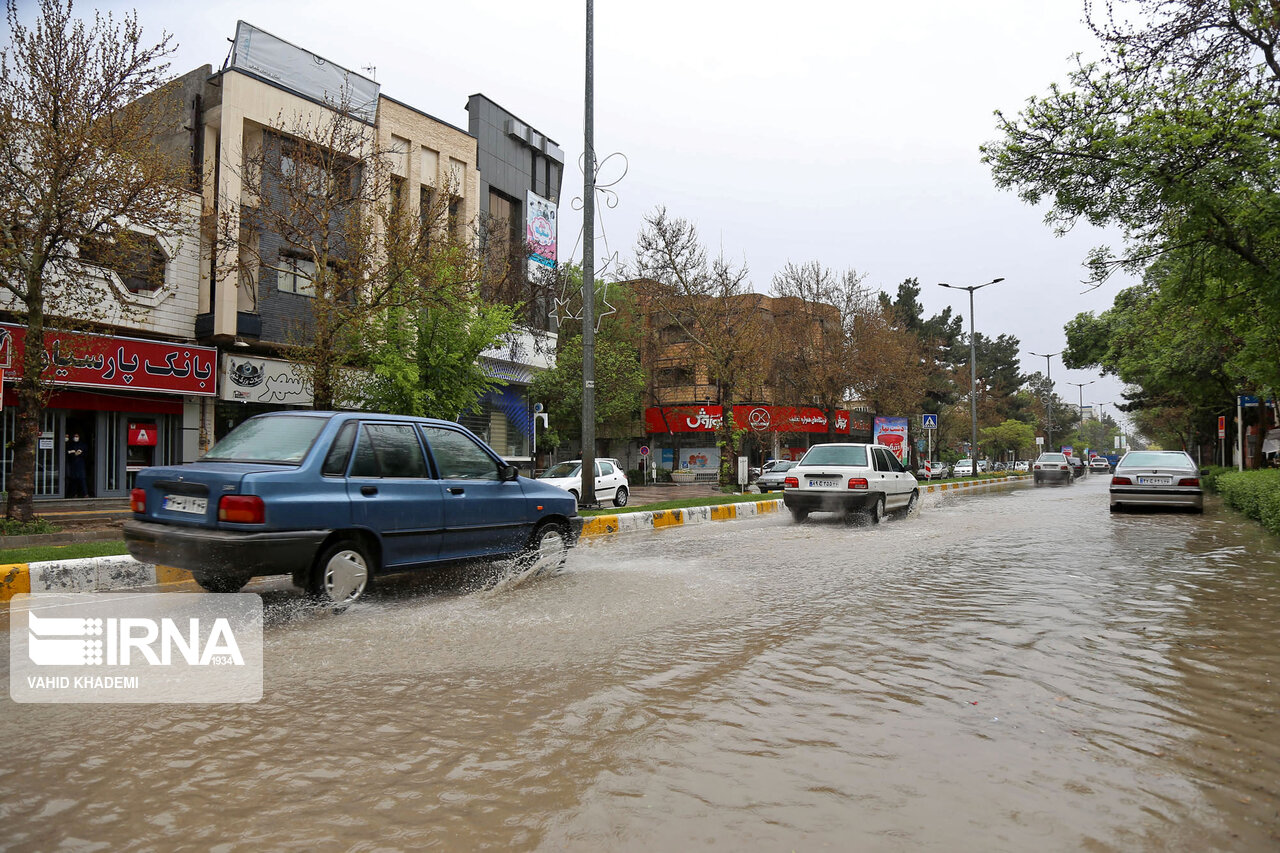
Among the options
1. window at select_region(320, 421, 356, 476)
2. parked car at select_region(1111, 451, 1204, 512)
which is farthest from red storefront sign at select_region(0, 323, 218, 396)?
parked car at select_region(1111, 451, 1204, 512)

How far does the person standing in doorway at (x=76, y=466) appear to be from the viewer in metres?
19.3

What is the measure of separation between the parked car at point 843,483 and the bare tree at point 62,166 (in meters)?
11.4

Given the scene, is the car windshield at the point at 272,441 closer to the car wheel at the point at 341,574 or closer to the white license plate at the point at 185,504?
the white license plate at the point at 185,504

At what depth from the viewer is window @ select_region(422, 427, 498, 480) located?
7074 millimetres

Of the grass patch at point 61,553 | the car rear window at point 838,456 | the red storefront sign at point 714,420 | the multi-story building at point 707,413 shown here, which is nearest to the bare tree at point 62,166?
the grass patch at point 61,553

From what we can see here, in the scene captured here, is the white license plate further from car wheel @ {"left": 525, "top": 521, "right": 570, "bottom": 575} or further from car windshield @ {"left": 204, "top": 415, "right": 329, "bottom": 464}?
car wheel @ {"left": 525, "top": 521, "right": 570, "bottom": 575}

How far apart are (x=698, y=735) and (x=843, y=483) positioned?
442 inches

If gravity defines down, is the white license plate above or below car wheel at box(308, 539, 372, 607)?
above

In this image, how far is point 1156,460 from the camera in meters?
17.1

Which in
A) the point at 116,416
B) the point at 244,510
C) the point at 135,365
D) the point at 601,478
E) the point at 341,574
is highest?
the point at 135,365

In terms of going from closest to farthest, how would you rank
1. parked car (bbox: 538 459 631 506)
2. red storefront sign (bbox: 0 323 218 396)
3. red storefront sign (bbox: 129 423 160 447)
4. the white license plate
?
the white license plate → red storefront sign (bbox: 0 323 218 396) → red storefront sign (bbox: 129 423 160 447) → parked car (bbox: 538 459 631 506)

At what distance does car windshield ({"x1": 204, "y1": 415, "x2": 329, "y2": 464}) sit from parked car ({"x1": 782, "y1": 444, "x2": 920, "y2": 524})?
31.9 ft

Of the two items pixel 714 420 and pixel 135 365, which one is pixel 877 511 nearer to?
pixel 135 365

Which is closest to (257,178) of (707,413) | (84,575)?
(84,575)
